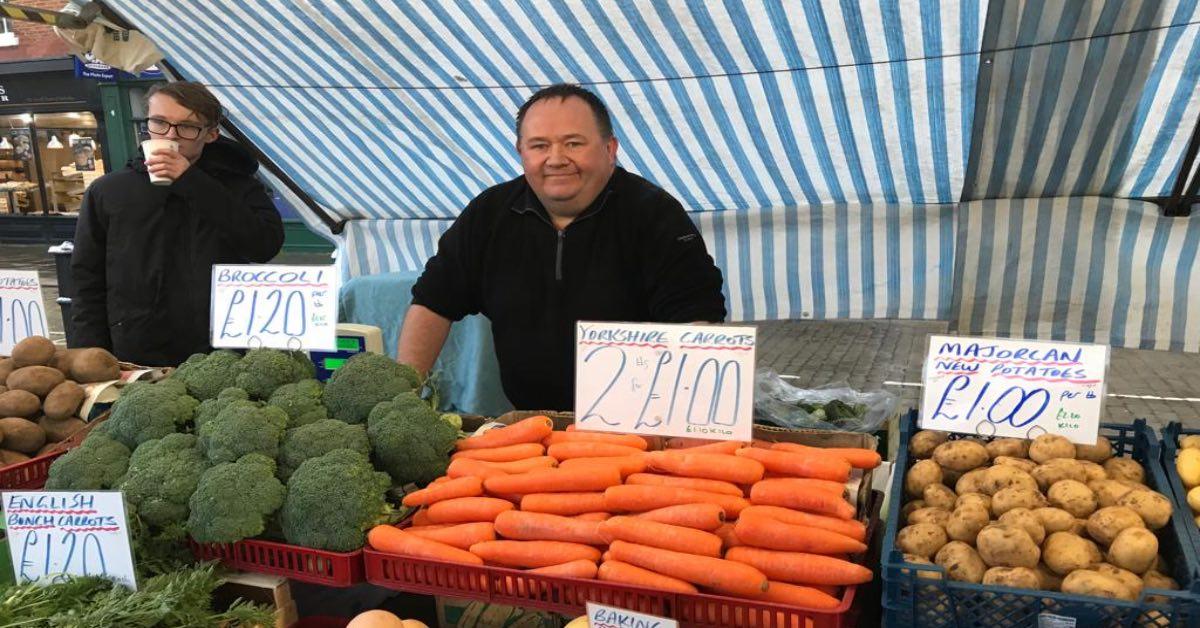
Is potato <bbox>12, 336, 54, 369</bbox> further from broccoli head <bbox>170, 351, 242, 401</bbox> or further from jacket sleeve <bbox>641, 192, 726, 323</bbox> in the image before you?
jacket sleeve <bbox>641, 192, 726, 323</bbox>

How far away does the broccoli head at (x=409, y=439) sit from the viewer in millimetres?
1740

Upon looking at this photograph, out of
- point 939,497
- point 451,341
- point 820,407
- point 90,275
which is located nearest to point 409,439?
point 939,497

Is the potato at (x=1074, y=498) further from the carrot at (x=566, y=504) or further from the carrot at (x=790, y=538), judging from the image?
the carrot at (x=566, y=504)

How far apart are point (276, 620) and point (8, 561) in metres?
0.58

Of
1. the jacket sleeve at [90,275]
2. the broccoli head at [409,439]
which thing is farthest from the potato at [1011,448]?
the jacket sleeve at [90,275]

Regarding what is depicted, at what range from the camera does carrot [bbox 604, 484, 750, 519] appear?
1.61 meters

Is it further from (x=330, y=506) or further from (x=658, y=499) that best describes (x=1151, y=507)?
(x=330, y=506)

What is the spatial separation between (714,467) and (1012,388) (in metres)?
0.61

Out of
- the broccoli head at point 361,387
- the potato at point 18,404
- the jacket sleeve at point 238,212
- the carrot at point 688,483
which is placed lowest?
the carrot at point 688,483

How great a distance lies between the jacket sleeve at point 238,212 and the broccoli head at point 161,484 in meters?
1.32

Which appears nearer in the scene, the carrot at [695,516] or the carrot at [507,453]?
the carrot at [695,516]

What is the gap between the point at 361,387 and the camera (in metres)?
1.85

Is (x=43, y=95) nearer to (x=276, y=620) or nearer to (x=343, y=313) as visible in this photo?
(x=343, y=313)

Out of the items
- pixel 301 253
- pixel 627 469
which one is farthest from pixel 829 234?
pixel 301 253
